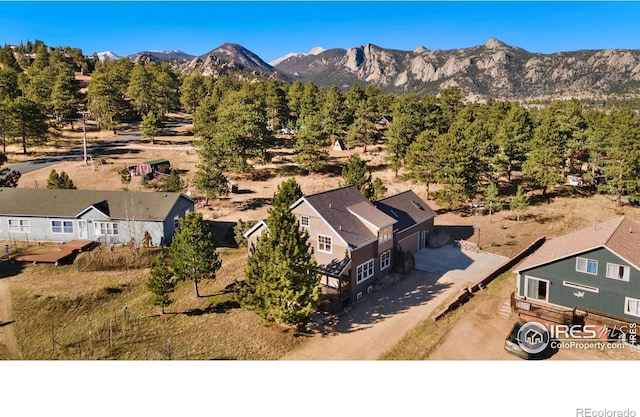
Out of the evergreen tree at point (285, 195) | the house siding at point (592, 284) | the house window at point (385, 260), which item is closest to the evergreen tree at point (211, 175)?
the evergreen tree at point (285, 195)

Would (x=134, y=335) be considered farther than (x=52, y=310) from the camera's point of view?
No

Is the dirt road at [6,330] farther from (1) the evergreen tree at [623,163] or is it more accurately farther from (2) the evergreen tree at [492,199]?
(1) the evergreen tree at [623,163]

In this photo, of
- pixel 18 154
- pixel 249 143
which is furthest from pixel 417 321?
pixel 18 154

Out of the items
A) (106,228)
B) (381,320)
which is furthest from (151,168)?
(381,320)

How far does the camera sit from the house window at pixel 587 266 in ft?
88.0

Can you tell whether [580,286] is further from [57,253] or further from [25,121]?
[25,121]

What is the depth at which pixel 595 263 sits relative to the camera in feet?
87.8

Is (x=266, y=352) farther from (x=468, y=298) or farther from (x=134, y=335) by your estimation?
(x=468, y=298)

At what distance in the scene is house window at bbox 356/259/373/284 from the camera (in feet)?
106

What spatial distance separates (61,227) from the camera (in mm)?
43312

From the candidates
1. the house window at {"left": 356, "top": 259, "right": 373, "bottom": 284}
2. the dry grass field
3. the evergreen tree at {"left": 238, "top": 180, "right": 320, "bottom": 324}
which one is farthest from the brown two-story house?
the dry grass field

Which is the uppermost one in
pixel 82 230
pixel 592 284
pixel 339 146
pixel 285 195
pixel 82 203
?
pixel 339 146

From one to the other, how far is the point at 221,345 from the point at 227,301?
6325 mm

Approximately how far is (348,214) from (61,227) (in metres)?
29.2
